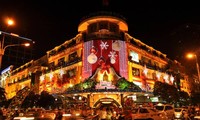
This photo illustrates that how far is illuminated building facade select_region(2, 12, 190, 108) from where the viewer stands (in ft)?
113

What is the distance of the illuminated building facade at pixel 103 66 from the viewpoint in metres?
34.5

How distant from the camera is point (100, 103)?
36.2m

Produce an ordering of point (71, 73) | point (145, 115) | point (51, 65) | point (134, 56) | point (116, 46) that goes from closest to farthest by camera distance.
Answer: point (145, 115) < point (116, 46) < point (134, 56) < point (71, 73) < point (51, 65)

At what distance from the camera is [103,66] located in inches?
1411

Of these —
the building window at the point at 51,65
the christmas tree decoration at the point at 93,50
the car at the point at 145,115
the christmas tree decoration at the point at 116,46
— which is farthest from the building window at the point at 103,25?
the car at the point at 145,115

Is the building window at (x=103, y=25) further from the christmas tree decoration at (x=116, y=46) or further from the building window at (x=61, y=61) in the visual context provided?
the building window at (x=61, y=61)

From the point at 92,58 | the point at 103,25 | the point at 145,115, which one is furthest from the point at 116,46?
the point at 145,115

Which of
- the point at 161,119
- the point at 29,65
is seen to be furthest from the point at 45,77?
the point at 161,119

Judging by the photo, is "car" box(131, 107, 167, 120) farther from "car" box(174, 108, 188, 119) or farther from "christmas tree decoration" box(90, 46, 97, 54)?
"christmas tree decoration" box(90, 46, 97, 54)

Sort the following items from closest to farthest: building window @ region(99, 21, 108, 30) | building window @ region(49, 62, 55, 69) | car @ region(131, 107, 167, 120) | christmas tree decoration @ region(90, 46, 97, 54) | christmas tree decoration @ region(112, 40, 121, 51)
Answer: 1. car @ region(131, 107, 167, 120)
2. christmas tree decoration @ region(112, 40, 121, 51)
3. christmas tree decoration @ region(90, 46, 97, 54)
4. building window @ region(99, 21, 108, 30)
5. building window @ region(49, 62, 55, 69)

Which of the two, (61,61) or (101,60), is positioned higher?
(61,61)

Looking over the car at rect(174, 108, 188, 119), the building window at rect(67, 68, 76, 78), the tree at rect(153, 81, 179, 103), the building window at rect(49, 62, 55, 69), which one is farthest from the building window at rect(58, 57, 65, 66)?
the car at rect(174, 108, 188, 119)

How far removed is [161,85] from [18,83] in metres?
45.0

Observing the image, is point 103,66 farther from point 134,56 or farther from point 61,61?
point 61,61
